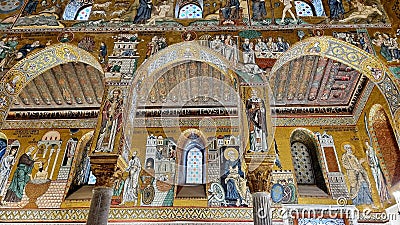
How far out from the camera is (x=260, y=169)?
674cm

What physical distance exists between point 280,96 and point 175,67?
390 centimetres

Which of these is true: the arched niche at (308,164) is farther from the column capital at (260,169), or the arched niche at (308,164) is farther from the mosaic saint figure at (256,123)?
the mosaic saint figure at (256,123)

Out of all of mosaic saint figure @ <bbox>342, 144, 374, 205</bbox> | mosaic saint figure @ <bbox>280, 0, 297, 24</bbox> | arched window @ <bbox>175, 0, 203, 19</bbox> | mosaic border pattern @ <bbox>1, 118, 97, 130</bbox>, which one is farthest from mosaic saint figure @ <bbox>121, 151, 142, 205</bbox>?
mosaic saint figure @ <bbox>342, 144, 374, 205</bbox>

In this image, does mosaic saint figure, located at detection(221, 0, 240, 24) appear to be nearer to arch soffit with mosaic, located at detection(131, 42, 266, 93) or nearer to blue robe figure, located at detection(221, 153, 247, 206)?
arch soffit with mosaic, located at detection(131, 42, 266, 93)

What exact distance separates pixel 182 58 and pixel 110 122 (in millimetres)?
2680

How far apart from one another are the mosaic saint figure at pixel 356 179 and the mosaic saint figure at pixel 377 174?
0.88ft

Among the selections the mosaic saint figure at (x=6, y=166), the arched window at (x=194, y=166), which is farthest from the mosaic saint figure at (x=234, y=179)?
the mosaic saint figure at (x=6, y=166)

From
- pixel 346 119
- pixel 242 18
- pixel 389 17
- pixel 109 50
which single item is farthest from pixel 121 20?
pixel 346 119

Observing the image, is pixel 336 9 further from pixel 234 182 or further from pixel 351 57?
pixel 234 182

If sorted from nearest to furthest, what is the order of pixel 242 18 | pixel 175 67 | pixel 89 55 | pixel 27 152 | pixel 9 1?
pixel 89 55 < pixel 242 18 < pixel 9 1 < pixel 175 67 < pixel 27 152

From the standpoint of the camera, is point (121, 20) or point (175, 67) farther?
point (175, 67)

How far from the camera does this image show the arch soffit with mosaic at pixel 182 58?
7994 millimetres

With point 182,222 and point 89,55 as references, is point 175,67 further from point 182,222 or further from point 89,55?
point 182,222

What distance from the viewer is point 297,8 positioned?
968 centimetres
